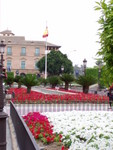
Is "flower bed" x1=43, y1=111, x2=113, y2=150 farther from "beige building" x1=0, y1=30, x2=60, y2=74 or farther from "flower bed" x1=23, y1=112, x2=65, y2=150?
"beige building" x1=0, y1=30, x2=60, y2=74

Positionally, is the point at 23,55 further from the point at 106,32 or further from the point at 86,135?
the point at 106,32

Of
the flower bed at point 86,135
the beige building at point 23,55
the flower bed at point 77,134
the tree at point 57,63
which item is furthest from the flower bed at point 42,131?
the beige building at point 23,55

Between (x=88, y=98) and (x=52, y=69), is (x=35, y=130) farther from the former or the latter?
(x=52, y=69)

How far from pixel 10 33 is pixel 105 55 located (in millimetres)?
94528

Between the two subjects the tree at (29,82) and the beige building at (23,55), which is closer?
the tree at (29,82)

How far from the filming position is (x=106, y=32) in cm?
489

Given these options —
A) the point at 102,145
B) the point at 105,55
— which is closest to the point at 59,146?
the point at 102,145

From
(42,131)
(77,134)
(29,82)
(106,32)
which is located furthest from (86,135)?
(29,82)

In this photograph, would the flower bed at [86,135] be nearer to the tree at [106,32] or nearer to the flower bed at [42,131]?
the flower bed at [42,131]

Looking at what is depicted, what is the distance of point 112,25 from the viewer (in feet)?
15.6

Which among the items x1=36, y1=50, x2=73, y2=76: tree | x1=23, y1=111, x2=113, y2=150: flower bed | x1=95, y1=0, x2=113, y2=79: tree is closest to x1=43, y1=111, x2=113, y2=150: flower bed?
x1=23, y1=111, x2=113, y2=150: flower bed

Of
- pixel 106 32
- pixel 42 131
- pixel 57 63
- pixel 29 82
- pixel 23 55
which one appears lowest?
pixel 42 131

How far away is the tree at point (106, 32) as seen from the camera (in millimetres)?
4785

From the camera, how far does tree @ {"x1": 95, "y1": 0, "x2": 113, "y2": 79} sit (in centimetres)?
479
